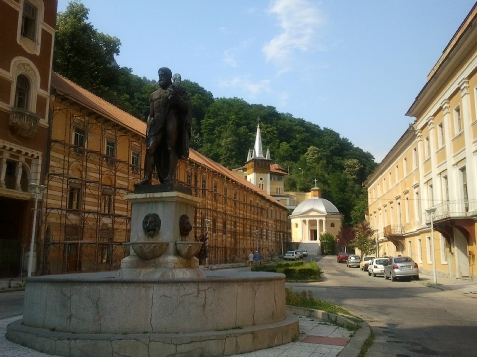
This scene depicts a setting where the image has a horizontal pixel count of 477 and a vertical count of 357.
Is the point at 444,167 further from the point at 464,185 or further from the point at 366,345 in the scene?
the point at 366,345

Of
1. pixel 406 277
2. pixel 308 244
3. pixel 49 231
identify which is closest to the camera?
pixel 49 231

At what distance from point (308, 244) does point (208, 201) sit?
53802 millimetres

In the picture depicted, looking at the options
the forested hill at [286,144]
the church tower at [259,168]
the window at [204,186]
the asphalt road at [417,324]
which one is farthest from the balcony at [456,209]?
the church tower at [259,168]

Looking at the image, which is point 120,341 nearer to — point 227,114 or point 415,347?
point 415,347

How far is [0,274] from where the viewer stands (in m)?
22.9

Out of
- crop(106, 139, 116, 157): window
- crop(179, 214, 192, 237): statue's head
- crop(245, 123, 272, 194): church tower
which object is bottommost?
crop(179, 214, 192, 237): statue's head

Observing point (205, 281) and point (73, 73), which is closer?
point (205, 281)

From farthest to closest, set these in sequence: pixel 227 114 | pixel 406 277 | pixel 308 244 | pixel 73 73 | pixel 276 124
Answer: pixel 276 124 → pixel 227 114 → pixel 308 244 → pixel 73 73 → pixel 406 277

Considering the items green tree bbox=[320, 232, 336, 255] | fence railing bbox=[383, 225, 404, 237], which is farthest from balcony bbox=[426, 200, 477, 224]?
green tree bbox=[320, 232, 336, 255]

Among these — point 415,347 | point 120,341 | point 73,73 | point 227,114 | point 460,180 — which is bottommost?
point 415,347

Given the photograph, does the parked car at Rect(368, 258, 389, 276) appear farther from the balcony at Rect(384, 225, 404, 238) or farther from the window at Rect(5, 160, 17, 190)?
the window at Rect(5, 160, 17, 190)

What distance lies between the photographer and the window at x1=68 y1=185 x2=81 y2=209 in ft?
91.9

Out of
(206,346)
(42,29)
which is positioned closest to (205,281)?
(206,346)

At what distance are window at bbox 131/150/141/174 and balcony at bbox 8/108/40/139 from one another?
35.6 ft
